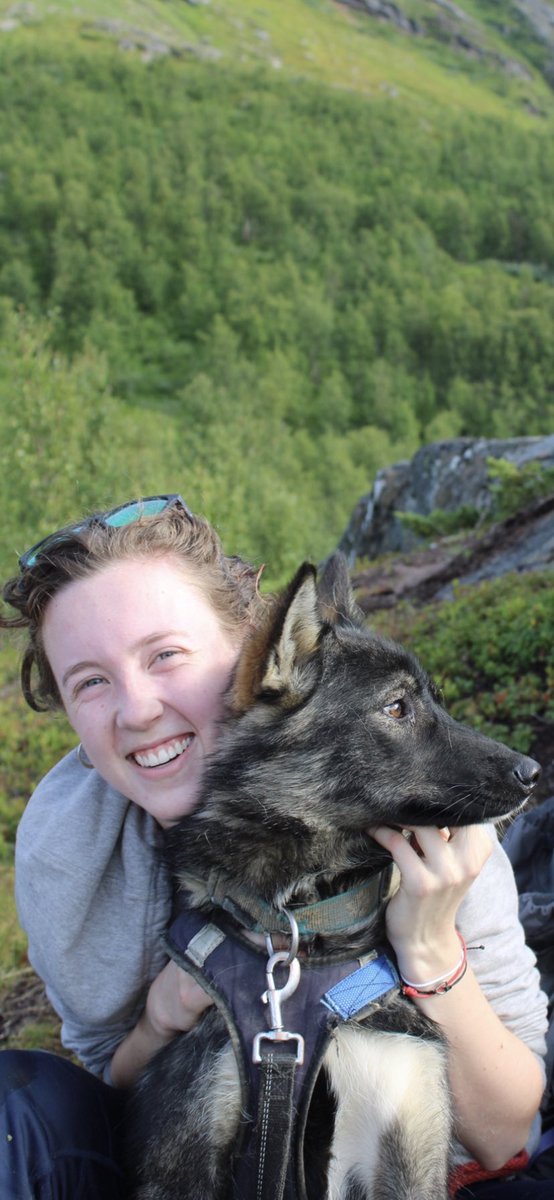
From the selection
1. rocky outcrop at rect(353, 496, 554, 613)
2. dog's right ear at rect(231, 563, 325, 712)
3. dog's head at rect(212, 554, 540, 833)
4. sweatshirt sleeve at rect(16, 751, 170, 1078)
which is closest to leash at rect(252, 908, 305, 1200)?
dog's head at rect(212, 554, 540, 833)

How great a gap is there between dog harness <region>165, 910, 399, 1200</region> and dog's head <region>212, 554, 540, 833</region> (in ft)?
1.38

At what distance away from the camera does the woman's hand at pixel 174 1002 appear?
2898 millimetres

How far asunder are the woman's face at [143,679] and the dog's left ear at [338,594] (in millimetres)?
416

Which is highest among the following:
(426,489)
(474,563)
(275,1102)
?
(275,1102)

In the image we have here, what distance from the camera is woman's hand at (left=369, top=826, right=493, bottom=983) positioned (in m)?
2.69

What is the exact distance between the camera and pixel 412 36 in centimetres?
17362

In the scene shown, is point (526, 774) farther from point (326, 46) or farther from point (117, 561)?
point (326, 46)

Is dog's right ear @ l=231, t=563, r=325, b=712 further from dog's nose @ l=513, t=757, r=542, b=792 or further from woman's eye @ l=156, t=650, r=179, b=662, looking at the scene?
dog's nose @ l=513, t=757, r=542, b=792

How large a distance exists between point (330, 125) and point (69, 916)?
130949mm

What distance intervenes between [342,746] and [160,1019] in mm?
1092

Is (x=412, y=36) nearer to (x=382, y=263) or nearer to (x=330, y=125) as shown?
(x=330, y=125)

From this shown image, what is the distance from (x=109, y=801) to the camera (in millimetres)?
3311

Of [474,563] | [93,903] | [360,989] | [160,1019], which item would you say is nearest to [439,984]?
[360,989]

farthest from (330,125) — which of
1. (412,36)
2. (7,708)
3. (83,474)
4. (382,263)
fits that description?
(7,708)
